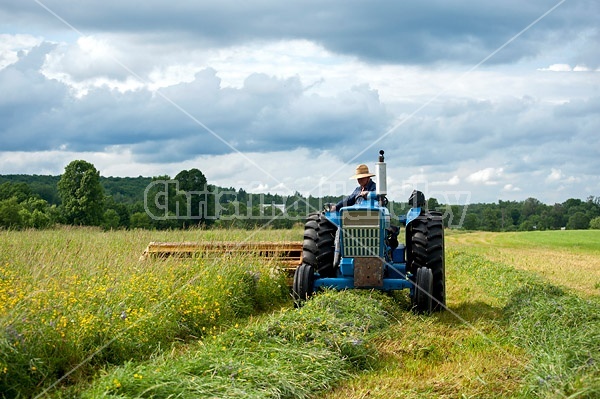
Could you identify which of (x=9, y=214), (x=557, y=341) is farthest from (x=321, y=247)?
Answer: (x=9, y=214)

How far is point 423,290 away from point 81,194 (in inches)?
1210

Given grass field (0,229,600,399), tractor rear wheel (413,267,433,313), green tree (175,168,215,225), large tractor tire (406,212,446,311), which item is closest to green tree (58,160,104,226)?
green tree (175,168,215,225)

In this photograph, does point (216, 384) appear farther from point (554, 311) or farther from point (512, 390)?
point (554, 311)

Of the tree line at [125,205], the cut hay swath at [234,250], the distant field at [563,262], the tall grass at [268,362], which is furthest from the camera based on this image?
the tree line at [125,205]

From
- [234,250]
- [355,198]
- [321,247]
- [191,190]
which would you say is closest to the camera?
[321,247]

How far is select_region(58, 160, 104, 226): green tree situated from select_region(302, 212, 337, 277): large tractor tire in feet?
95.1

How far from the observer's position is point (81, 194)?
36875 millimetres

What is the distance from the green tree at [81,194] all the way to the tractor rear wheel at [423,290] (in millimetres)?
30040

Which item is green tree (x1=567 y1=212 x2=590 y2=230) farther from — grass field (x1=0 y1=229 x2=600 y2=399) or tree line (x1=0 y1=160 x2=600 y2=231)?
grass field (x1=0 y1=229 x2=600 y2=399)

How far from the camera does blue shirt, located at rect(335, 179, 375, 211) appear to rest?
1005 centimetres

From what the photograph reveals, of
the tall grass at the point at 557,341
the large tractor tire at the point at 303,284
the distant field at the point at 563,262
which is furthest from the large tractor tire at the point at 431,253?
the distant field at the point at 563,262

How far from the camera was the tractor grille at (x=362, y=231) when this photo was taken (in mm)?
9422

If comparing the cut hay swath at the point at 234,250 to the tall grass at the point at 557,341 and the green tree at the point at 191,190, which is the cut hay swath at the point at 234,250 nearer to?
the tall grass at the point at 557,341

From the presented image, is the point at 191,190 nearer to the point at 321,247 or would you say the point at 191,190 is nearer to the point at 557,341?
the point at 321,247
